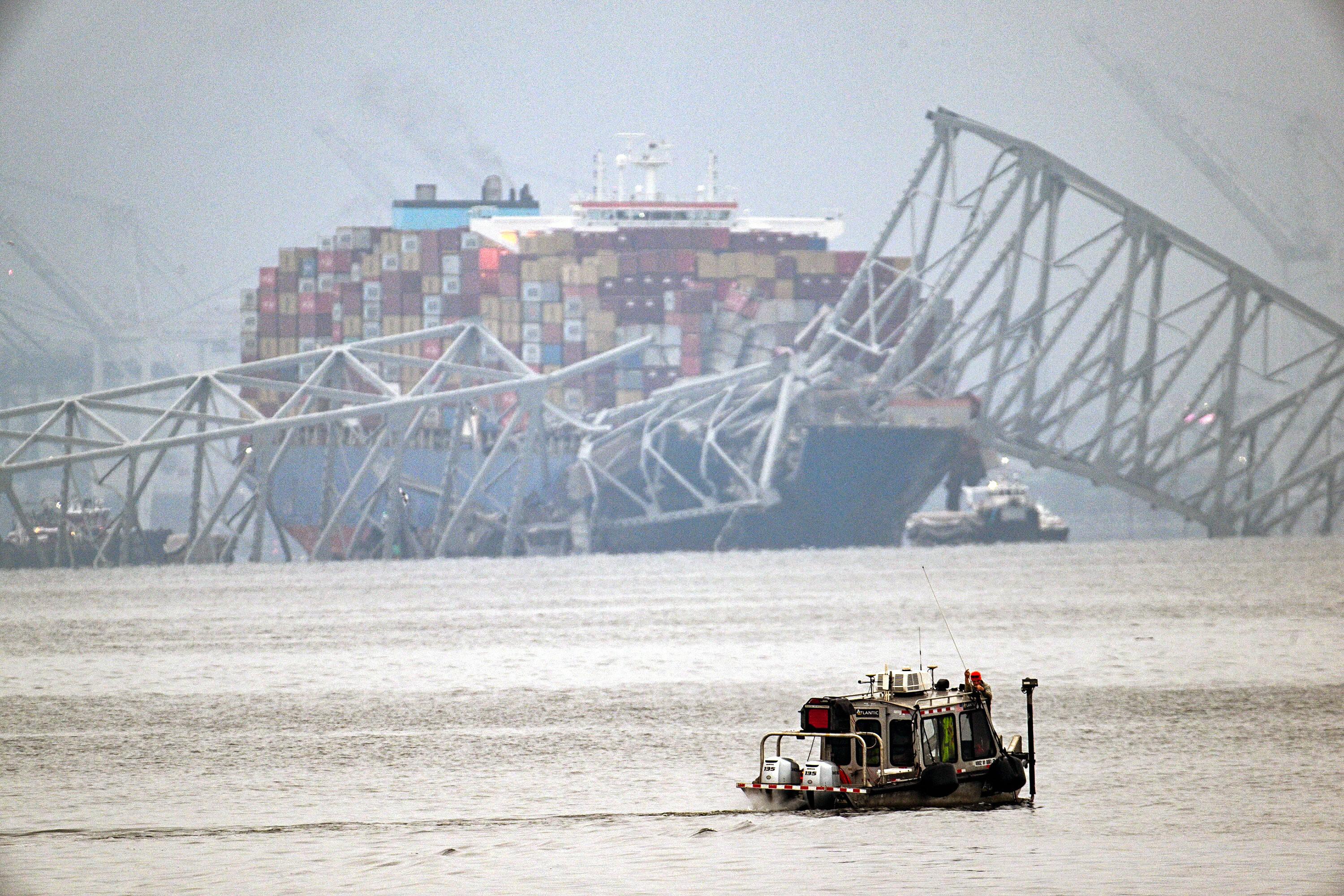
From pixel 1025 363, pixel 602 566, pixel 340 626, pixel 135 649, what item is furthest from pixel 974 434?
pixel 135 649

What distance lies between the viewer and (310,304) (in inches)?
4786

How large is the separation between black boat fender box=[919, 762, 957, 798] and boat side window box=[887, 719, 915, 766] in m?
0.18

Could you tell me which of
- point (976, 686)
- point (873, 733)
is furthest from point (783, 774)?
point (976, 686)

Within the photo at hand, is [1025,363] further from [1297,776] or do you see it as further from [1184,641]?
[1297,776]

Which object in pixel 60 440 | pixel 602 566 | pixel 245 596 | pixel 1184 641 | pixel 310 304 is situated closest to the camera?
pixel 1184 641

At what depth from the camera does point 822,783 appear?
18875mm

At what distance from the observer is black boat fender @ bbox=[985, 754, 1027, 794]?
63.3 ft

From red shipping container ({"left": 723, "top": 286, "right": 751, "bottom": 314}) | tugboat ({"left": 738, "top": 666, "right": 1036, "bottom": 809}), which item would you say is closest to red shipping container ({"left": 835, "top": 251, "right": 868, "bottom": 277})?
red shipping container ({"left": 723, "top": 286, "right": 751, "bottom": 314})

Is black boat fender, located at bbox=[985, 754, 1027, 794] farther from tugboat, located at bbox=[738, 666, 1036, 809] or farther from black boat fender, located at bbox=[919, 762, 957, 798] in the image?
black boat fender, located at bbox=[919, 762, 957, 798]

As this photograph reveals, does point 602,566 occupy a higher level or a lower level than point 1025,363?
lower

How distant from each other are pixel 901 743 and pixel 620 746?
734 cm

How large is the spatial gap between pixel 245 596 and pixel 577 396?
45.9 metres

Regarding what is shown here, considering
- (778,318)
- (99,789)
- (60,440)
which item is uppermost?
(778,318)

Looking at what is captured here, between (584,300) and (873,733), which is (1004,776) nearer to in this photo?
(873,733)
